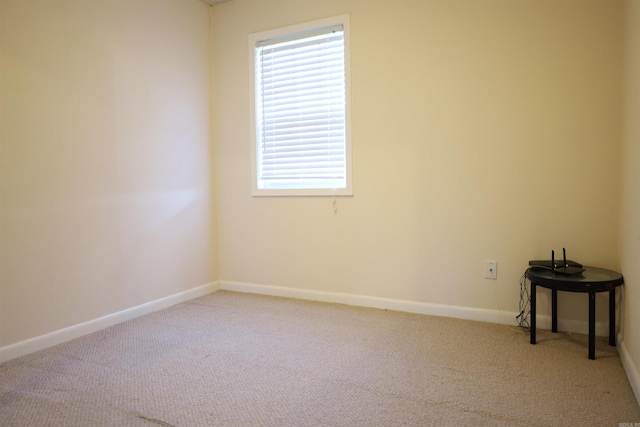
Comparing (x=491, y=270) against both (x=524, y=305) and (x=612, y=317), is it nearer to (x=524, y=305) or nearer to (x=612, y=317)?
(x=524, y=305)

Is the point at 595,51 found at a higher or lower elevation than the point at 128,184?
higher

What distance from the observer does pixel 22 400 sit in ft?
6.38

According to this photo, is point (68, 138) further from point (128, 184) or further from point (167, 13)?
point (167, 13)

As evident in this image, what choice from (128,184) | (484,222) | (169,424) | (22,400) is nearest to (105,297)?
(128,184)

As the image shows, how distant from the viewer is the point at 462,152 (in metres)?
2.98

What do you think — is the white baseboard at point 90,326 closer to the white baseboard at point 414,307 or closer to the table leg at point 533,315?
the white baseboard at point 414,307

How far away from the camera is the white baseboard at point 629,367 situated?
1.88m

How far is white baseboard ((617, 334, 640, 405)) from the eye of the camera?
1885mm

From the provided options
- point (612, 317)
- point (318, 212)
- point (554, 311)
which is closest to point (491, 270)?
point (554, 311)

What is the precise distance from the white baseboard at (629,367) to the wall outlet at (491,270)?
763 mm

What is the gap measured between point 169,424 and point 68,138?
189 cm

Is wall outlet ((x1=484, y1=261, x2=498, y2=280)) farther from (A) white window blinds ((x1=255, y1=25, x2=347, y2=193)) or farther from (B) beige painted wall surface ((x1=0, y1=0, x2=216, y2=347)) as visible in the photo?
(B) beige painted wall surface ((x1=0, y1=0, x2=216, y2=347))

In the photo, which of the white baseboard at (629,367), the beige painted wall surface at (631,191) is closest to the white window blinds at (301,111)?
the beige painted wall surface at (631,191)

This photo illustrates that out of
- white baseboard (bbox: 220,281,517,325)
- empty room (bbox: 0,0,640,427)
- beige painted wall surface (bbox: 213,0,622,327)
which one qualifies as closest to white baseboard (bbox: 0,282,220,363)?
empty room (bbox: 0,0,640,427)
